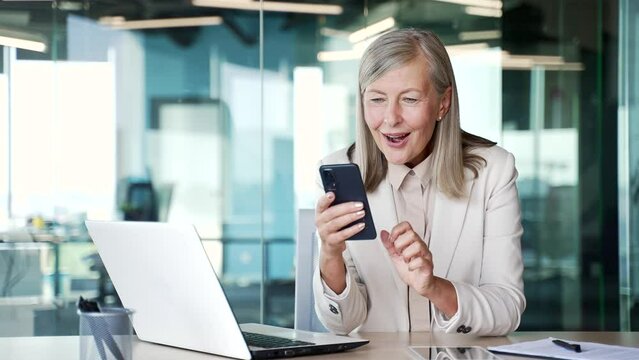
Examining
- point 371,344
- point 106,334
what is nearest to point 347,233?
point 371,344

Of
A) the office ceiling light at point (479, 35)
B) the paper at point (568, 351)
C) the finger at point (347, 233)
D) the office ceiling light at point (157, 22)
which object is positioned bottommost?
the paper at point (568, 351)

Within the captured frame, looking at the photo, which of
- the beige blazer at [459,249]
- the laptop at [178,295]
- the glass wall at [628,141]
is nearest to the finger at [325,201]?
the laptop at [178,295]

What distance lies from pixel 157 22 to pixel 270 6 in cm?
62

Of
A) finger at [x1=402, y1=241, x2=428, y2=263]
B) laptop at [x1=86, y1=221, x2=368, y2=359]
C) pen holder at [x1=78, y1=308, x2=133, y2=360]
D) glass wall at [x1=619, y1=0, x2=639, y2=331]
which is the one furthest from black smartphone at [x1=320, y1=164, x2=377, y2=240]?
glass wall at [x1=619, y1=0, x2=639, y2=331]

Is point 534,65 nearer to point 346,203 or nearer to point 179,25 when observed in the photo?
point 179,25

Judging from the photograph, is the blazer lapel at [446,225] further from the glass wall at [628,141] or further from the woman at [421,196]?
the glass wall at [628,141]

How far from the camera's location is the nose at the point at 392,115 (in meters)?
2.71

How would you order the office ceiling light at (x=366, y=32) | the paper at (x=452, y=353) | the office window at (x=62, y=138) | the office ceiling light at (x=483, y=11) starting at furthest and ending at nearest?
the office ceiling light at (x=483, y=11) < the office ceiling light at (x=366, y=32) < the office window at (x=62, y=138) < the paper at (x=452, y=353)

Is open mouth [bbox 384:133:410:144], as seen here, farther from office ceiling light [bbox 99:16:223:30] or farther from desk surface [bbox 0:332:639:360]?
office ceiling light [bbox 99:16:223:30]

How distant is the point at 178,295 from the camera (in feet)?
6.91

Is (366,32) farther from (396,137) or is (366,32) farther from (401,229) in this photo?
(401,229)

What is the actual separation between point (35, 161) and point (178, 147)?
767 mm

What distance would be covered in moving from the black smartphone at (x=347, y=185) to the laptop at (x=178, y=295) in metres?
0.25

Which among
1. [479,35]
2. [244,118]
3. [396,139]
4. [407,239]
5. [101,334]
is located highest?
[479,35]
